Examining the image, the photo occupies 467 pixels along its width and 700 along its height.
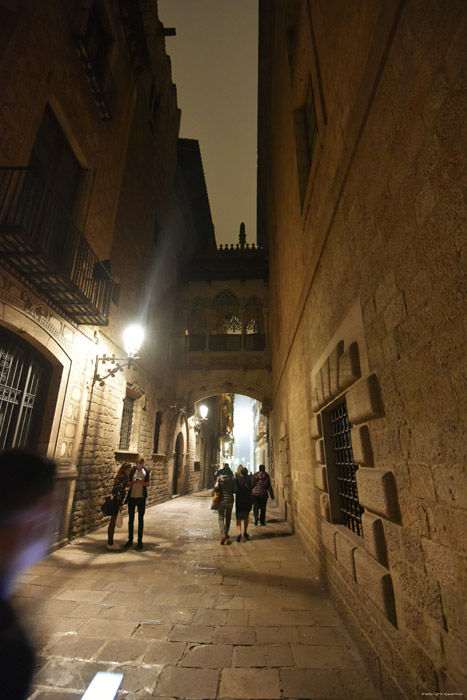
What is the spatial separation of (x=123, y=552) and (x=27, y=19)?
820 cm

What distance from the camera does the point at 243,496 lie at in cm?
608

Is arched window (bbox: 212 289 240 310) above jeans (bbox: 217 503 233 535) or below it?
above

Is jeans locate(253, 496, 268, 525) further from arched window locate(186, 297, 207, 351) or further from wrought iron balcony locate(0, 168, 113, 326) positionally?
arched window locate(186, 297, 207, 351)

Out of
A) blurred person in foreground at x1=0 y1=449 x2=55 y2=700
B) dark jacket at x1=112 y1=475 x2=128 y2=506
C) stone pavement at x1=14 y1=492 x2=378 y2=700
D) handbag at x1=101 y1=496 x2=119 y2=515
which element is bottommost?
stone pavement at x1=14 y1=492 x2=378 y2=700

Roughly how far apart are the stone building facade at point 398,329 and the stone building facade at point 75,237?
3.64 metres

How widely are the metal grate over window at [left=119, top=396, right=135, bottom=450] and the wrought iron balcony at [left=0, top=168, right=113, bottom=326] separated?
11.1 ft

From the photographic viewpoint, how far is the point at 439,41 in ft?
4.49

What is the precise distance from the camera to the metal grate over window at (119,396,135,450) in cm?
848

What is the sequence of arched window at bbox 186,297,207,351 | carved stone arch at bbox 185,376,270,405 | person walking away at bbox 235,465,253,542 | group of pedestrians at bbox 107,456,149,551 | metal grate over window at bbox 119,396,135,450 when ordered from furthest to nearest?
1. arched window at bbox 186,297,207,351
2. carved stone arch at bbox 185,376,270,405
3. metal grate over window at bbox 119,396,135,450
4. person walking away at bbox 235,465,253,542
5. group of pedestrians at bbox 107,456,149,551

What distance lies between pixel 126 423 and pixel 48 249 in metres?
5.20

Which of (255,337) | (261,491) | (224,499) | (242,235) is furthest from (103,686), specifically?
(242,235)

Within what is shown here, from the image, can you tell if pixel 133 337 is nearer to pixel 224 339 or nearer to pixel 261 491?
pixel 261 491

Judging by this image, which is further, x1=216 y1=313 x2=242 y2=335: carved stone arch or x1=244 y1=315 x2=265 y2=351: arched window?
x1=216 y1=313 x2=242 y2=335: carved stone arch

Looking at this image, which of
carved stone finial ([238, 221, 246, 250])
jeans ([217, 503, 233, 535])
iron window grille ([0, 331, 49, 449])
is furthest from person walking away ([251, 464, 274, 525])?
carved stone finial ([238, 221, 246, 250])
